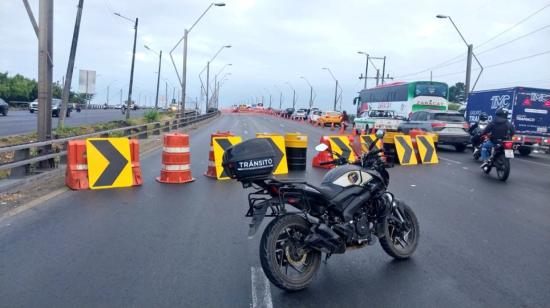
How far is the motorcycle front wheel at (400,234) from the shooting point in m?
5.55

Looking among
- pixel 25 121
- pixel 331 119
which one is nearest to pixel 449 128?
pixel 25 121

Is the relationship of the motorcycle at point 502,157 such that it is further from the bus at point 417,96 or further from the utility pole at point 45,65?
the bus at point 417,96

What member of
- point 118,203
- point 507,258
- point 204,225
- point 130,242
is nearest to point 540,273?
point 507,258

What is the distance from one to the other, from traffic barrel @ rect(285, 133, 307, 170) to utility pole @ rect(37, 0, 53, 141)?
5.92 meters

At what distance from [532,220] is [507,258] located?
260cm

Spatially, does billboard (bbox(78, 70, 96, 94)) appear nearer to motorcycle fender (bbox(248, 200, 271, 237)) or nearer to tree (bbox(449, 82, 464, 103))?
motorcycle fender (bbox(248, 200, 271, 237))

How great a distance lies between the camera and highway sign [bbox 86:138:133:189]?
9.71 meters

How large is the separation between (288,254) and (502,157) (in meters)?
9.82

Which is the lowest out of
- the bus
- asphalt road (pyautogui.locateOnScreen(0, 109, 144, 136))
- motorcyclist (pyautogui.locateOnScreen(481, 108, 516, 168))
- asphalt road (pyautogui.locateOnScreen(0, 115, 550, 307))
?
asphalt road (pyautogui.locateOnScreen(0, 109, 144, 136))

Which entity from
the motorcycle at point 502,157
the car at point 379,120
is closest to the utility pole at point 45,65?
the motorcycle at point 502,157

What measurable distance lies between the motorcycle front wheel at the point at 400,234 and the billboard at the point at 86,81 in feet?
58.4

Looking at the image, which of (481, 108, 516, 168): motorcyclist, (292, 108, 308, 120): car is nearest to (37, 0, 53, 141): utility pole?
(481, 108, 516, 168): motorcyclist

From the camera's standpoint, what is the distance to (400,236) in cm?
578

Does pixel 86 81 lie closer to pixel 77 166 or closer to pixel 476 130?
pixel 77 166
